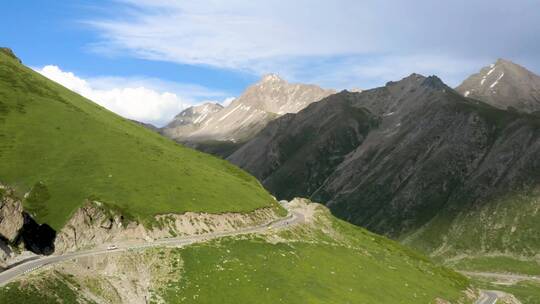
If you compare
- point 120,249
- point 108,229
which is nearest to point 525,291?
point 108,229

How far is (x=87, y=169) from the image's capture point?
110 meters

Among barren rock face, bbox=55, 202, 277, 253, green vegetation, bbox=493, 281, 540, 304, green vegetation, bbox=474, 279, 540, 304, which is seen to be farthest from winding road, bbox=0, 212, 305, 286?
green vegetation, bbox=493, 281, 540, 304

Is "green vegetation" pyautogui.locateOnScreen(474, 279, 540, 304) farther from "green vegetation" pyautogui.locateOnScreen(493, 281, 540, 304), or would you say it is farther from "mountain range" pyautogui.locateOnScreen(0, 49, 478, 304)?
"mountain range" pyautogui.locateOnScreen(0, 49, 478, 304)

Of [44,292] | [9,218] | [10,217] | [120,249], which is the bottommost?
[44,292]

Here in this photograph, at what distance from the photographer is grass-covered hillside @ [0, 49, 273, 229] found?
324ft

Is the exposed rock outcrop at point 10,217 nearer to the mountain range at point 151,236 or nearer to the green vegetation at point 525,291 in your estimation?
the mountain range at point 151,236

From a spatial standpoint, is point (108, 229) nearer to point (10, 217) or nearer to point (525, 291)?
point (10, 217)

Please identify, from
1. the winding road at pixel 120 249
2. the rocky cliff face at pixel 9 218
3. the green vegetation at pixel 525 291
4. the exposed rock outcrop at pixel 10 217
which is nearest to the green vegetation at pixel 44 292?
the winding road at pixel 120 249

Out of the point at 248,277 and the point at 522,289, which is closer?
the point at 248,277

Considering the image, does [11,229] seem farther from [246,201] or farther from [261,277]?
[246,201]

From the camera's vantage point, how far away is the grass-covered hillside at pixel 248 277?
224 ft

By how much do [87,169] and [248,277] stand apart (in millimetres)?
47984

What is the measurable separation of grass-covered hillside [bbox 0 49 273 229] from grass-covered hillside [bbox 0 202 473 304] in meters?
16.8

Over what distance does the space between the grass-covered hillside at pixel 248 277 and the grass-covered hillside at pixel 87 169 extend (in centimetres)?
Answer: 1680
